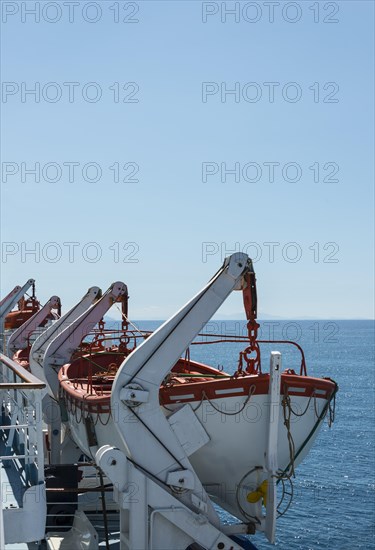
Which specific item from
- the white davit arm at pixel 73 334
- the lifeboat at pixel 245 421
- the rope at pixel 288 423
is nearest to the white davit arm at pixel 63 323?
the white davit arm at pixel 73 334

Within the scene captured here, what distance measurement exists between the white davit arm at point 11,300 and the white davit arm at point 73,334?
727 centimetres

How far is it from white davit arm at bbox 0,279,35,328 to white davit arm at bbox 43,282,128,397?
727 centimetres

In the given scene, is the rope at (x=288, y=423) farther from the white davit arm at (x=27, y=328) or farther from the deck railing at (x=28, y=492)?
the white davit arm at (x=27, y=328)

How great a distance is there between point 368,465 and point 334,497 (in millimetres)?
6991

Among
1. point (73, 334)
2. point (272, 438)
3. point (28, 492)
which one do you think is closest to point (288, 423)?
point (272, 438)

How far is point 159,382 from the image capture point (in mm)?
8758

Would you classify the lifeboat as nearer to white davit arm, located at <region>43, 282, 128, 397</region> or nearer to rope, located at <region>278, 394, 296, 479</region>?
rope, located at <region>278, 394, 296, 479</region>

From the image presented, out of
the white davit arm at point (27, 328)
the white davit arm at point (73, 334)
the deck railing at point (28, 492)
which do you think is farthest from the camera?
the white davit arm at point (27, 328)

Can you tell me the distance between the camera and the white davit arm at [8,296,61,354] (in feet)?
64.3

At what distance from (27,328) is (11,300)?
7.40 ft

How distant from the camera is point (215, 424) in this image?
907cm

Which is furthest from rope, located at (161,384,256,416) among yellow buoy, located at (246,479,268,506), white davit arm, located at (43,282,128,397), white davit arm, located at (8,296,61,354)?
white davit arm, located at (8,296,61,354)

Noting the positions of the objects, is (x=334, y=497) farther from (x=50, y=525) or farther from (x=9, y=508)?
(x=9, y=508)

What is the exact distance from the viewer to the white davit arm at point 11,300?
21703mm
